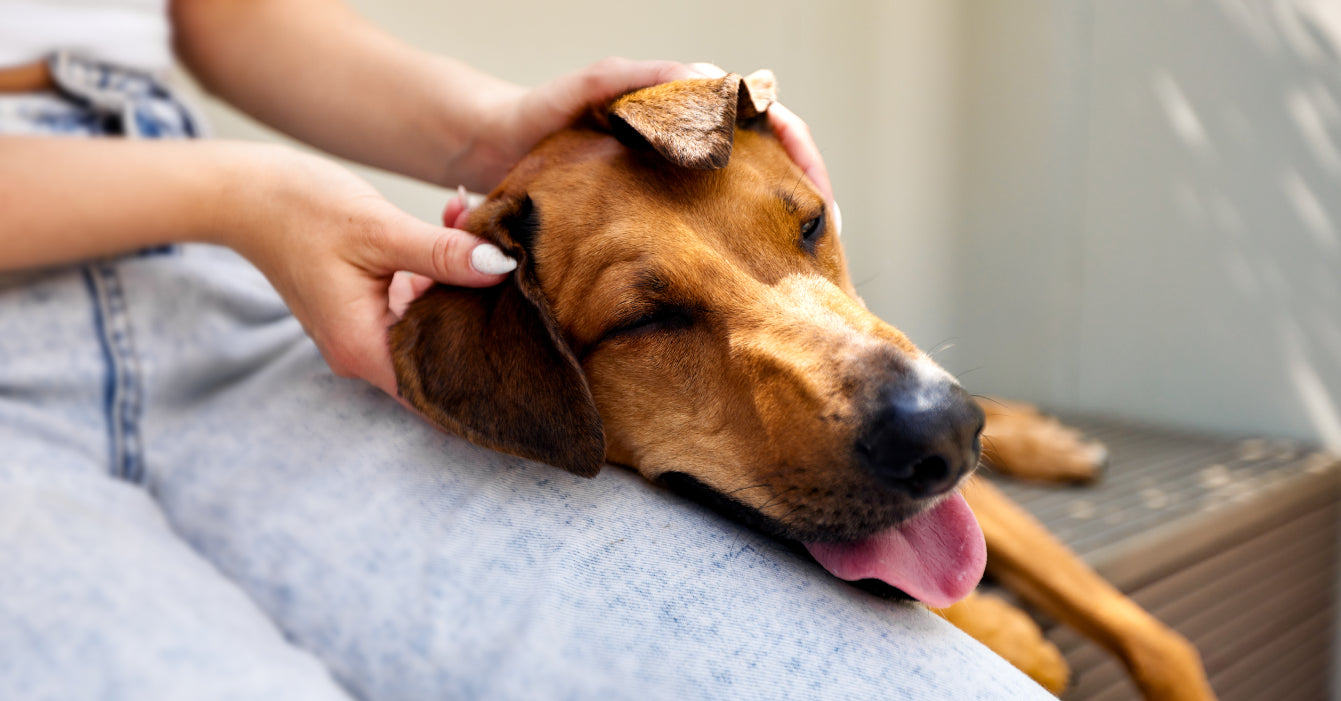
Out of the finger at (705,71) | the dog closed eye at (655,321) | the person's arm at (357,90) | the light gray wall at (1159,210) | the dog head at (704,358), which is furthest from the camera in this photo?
the light gray wall at (1159,210)

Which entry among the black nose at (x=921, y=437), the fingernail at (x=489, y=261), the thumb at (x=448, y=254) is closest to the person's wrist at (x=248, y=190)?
the thumb at (x=448, y=254)

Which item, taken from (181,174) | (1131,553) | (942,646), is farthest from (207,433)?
(1131,553)

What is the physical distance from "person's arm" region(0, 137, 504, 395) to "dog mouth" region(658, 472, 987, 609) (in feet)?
2.26

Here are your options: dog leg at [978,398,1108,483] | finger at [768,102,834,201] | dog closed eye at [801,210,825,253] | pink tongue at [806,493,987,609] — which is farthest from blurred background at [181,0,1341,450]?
pink tongue at [806,493,987,609]

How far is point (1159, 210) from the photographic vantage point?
3664mm

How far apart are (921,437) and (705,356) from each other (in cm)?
41

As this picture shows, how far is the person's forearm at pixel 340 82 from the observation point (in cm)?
197

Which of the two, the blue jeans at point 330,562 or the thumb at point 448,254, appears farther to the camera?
the thumb at point 448,254

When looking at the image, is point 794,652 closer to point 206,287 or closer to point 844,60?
point 206,287

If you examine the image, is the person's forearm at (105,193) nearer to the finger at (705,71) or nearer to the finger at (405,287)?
the finger at (405,287)

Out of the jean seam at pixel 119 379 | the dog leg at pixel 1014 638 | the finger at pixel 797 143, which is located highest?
the finger at pixel 797 143

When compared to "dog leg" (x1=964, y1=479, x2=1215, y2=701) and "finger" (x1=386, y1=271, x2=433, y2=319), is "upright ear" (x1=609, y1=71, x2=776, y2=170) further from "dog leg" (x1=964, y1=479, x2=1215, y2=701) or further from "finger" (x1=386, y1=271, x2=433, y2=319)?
"dog leg" (x1=964, y1=479, x2=1215, y2=701)

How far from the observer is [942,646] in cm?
115

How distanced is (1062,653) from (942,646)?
3.43ft
